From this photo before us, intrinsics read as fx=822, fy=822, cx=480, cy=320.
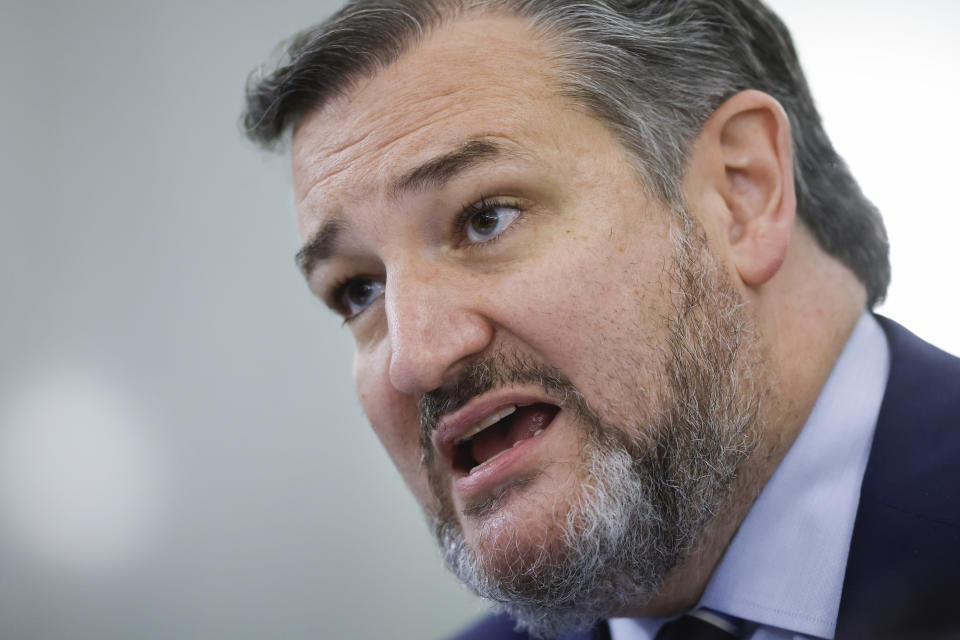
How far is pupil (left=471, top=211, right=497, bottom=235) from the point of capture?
124 cm

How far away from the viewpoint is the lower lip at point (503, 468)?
1.15 m

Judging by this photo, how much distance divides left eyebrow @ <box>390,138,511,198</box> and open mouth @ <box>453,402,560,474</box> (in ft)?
1.16

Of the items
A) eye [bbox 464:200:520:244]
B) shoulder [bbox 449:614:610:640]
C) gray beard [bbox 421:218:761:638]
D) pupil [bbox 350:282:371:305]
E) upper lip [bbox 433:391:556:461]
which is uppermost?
pupil [bbox 350:282:371:305]

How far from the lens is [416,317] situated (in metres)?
1.18

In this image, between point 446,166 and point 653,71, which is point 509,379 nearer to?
point 446,166

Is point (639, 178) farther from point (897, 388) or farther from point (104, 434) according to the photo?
point (104, 434)

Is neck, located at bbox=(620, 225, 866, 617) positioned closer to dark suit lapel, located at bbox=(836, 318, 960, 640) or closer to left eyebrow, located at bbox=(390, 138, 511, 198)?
dark suit lapel, located at bbox=(836, 318, 960, 640)

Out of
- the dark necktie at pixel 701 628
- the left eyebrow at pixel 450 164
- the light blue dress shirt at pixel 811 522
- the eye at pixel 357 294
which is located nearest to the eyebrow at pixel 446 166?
the left eyebrow at pixel 450 164

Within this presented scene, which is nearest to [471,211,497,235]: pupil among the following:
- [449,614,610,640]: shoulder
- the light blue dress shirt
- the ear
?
the ear

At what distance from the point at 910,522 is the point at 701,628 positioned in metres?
0.34

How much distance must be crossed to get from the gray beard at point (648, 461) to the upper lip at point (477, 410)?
1 centimetres

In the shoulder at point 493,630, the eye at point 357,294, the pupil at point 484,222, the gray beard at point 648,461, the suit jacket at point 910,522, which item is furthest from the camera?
the shoulder at point 493,630

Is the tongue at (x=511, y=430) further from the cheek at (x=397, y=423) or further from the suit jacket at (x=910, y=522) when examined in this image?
the suit jacket at (x=910, y=522)

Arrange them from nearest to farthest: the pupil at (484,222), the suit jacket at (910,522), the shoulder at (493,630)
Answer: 1. the suit jacket at (910,522)
2. the pupil at (484,222)
3. the shoulder at (493,630)
